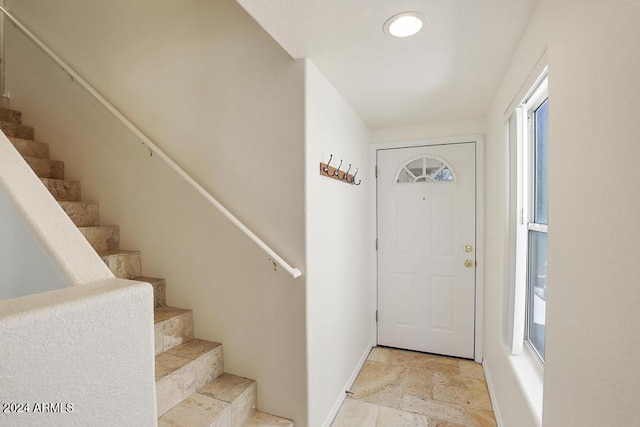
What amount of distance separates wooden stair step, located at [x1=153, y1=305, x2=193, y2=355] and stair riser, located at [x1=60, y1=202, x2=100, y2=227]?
858 mm

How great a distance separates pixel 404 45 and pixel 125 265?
216cm

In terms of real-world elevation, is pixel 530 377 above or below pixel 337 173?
below

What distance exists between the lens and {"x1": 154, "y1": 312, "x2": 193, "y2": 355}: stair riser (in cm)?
170

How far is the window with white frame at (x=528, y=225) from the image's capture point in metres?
1.53

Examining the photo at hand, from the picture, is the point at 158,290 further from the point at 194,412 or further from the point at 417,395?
the point at 417,395

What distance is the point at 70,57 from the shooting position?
2234 mm

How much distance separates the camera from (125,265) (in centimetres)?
197

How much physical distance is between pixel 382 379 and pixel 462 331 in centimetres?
94

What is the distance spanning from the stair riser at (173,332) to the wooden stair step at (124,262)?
0.49 meters

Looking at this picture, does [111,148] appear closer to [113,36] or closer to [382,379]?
[113,36]

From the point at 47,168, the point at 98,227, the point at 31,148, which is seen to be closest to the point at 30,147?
the point at 31,148

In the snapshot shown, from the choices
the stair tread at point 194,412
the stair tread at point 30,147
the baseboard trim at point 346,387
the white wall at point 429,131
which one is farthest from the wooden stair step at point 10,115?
the baseboard trim at point 346,387

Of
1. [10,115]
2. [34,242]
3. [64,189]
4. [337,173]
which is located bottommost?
[34,242]

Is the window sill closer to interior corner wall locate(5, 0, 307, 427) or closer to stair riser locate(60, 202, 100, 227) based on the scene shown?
interior corner wall locate(5, 0, 307, 427)
